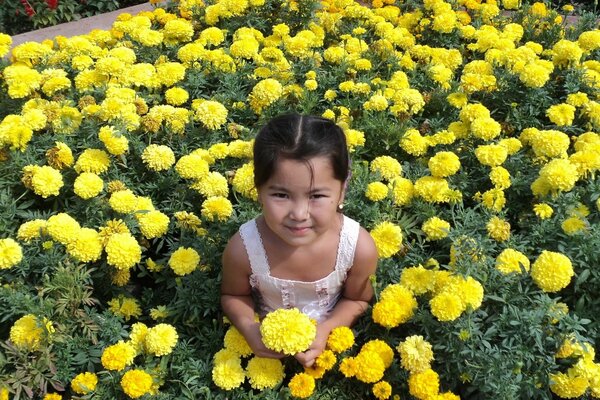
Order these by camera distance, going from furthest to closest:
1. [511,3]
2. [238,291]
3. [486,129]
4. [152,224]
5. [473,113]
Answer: [511,3] < [473,113] < [486,129] < [152,224] < [238,291]

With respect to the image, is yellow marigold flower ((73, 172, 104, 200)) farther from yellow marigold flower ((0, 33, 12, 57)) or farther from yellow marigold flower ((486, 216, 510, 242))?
yellow marigold flower ((486, 216, 510, 242))

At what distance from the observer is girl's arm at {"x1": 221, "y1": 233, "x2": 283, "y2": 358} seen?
7.63ft

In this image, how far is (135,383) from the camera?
2.14 m

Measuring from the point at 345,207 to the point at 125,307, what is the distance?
1.05m

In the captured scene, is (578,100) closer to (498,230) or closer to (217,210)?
(498,230)

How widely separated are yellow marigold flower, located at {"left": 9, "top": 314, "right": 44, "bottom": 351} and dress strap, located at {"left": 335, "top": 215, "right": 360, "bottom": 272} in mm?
1135

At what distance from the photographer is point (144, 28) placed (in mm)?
4176

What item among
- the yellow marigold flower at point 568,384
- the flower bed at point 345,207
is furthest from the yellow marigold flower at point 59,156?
the yellow marigold flower at point 568,384

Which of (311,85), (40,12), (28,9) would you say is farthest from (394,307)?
(40,12)

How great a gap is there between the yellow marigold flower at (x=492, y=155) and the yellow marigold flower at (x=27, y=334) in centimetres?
207

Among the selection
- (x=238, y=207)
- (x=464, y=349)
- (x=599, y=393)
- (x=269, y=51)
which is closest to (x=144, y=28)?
(x=269, y=51)

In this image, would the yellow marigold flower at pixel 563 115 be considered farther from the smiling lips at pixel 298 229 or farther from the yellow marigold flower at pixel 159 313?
the yellow marigold flower at pixel 159 313

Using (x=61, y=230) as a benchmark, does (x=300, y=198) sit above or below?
above

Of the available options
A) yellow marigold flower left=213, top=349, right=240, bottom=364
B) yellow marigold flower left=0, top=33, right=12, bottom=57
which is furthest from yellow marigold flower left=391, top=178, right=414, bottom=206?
yellow marigold flower left=0, top=33, right=12, bottom=57
